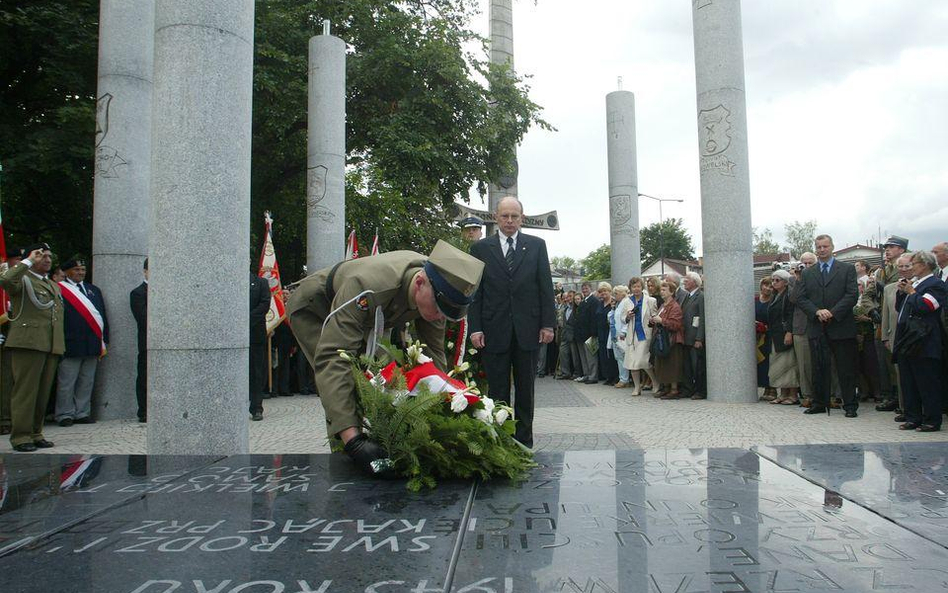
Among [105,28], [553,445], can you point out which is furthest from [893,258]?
[105,28]

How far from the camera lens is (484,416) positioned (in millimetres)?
3029

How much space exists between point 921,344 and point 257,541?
7.45 m

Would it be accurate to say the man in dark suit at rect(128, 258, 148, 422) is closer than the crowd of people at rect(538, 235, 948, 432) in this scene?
Answer: No

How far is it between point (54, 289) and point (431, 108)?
37.3ft

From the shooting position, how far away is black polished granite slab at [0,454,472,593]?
183 centimetres

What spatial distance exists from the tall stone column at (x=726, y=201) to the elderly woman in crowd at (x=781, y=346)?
0.37 metres

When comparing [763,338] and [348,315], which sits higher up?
[348,315]

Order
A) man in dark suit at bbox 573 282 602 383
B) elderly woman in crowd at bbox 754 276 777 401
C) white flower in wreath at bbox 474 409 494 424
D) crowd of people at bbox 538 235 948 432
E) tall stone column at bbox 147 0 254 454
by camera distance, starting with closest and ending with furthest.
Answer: white flower in wreath at bbox 474 409 494 424 < tall stone column at bbox 147 0 254 454 < crowd of people at bbox 538 235 948 432 < elderly woman in crowd at bbox 754 276 777 401 < man in dark suit at bbox 573 282 602 383

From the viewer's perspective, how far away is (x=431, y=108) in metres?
17.6

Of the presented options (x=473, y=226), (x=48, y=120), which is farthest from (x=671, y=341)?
(x=48, y=120)

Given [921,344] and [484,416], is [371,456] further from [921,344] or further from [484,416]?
[921,344]

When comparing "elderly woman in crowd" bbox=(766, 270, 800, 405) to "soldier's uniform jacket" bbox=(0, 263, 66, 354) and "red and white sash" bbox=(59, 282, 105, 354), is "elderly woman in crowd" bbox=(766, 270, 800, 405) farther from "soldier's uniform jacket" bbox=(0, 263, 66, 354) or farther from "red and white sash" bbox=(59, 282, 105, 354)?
"red and white sash" bbox=(59, 282, 105, 354)

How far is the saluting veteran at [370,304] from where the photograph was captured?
9.96 ft

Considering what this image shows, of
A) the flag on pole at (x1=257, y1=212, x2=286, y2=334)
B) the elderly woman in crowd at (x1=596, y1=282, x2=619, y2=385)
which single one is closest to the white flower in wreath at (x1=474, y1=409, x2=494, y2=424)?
the flag on pole at (x1=257, y1=212, x2=286, y2=334)
